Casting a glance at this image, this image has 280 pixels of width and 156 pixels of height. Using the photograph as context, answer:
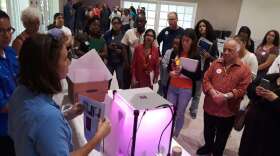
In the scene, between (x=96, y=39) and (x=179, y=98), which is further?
(x=96, y=39)

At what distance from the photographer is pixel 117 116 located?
122 cm

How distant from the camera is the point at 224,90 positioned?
220 centimetres

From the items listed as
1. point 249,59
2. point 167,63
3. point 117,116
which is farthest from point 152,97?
point 249,59

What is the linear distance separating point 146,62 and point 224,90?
1.16 metres

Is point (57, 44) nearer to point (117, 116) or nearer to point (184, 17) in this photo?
point (117, 116)

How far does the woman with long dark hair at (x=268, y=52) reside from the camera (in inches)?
144

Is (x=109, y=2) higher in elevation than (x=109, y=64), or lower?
higher

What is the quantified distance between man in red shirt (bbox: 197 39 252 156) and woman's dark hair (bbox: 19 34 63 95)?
5.29 ft

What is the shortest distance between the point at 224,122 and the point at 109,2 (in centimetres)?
803

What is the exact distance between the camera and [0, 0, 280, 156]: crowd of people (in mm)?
841

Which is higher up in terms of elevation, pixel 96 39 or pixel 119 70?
pixel 96 39

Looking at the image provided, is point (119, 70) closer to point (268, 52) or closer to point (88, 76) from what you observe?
point (88, 76)

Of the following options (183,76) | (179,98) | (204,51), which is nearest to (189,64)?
(183,76)

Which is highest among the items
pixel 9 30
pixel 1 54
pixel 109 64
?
pixel 9 30
